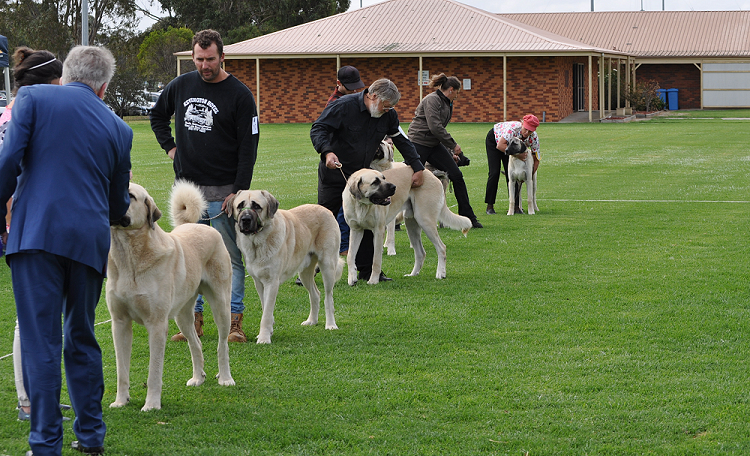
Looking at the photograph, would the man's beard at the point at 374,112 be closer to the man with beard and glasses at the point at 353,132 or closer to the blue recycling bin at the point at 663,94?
the man with beard and glasses at the point at 353,132

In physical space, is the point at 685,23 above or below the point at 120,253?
above

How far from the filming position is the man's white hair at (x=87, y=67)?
3957 millimetres

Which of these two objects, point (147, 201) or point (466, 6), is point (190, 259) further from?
point (466, 6)

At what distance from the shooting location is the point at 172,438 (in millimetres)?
4586

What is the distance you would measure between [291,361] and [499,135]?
862 centimetres

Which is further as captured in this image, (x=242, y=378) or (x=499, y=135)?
(x=499, y=135)

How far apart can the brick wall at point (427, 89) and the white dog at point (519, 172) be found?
28517 millimetres

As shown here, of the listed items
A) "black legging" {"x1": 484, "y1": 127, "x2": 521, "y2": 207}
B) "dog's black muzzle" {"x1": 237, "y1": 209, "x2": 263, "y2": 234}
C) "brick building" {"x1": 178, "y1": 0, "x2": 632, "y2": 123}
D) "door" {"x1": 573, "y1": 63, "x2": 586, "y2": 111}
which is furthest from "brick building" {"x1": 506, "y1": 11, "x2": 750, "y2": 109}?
"dog's black muzzle" {"x1": 237, "y1": 209, "x2": 263, "y2": 234}

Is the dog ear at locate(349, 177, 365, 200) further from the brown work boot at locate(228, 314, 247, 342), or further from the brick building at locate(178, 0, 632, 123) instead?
the brick building at locate(178, 0, 632, 123)

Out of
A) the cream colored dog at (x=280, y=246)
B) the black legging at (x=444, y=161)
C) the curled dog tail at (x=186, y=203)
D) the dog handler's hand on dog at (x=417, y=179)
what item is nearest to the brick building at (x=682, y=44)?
the black legging at (x=444, y=161)

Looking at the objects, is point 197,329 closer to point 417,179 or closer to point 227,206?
point 227,206

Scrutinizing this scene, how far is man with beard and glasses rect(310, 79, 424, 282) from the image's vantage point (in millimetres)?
8172

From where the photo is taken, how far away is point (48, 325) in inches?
151

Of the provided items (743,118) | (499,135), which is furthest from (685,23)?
(499,135)
